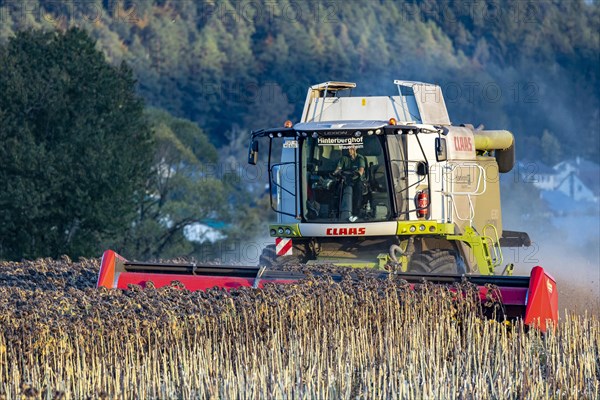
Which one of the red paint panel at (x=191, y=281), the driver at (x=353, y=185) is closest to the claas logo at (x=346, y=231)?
the driver at (x=353, y=185)

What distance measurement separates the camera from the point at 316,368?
8.91m

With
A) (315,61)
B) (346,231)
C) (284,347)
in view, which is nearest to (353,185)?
(346,231)

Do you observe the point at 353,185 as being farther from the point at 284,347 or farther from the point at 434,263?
the point at 284,347

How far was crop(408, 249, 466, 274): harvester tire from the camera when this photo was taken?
13344 mm

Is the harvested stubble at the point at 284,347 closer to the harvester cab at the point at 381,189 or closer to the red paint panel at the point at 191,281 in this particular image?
the red paint panel at the point at 191,281

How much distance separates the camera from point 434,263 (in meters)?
13.4

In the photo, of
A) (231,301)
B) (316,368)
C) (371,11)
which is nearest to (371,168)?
(231,301)

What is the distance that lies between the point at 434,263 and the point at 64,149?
50.7ft

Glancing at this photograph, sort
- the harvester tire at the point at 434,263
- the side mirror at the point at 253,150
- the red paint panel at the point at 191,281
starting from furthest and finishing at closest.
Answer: the side mirror at the point at 253,150 → the harvester tire at the point at 434,263 → the red paint panel at the point at 191,281

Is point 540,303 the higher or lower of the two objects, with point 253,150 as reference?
lower

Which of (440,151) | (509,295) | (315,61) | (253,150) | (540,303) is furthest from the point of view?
(315,61)

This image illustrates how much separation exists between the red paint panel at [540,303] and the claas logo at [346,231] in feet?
9.64

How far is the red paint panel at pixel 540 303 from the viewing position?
10.8 metres

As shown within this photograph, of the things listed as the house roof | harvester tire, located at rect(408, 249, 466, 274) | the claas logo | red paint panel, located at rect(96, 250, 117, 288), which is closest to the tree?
red paint panel, located at rect(96, 250, 117, 288)
